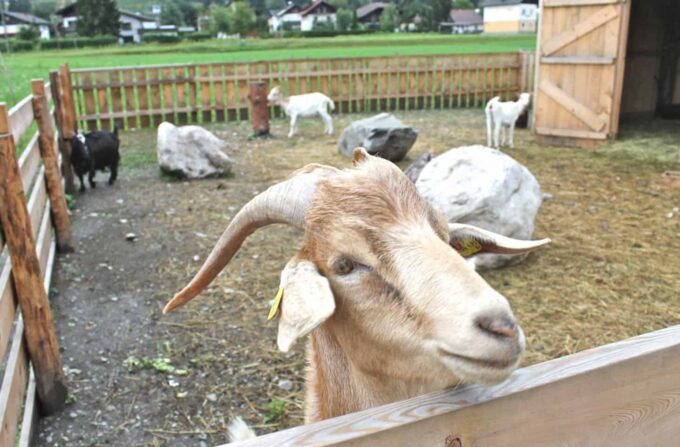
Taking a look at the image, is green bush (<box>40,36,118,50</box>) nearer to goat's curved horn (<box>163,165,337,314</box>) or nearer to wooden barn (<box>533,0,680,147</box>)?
wooden barn (<box>533,0,680,147</box>)

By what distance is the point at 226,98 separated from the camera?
15984 millimetres

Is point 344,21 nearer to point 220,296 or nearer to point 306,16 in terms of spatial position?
point 306,16

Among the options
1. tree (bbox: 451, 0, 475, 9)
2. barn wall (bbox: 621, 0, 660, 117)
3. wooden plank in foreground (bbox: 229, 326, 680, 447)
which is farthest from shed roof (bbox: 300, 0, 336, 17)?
wooden plank in foreground (bbox: 229, 326, 680, 447)

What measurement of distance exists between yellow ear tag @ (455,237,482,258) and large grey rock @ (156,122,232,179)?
771 cm

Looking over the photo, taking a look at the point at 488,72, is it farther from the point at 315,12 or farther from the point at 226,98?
the point at 315,12

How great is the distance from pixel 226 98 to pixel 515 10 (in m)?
88.6

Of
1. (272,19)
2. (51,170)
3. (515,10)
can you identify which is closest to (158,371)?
(51,170)

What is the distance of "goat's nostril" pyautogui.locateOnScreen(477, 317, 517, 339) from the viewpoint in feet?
4.84

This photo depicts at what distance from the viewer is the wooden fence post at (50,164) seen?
601 cm

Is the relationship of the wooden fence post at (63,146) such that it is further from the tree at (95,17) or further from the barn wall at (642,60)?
the tree at (95,17)

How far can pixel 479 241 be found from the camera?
2357mm

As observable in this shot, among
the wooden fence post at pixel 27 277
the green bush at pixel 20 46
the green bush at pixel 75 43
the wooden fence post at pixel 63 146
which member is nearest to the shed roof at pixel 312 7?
the green bush at pixel 75 43

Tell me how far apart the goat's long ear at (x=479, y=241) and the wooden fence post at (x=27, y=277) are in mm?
2696

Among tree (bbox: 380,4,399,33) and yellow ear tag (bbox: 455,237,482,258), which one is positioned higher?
tree (bbox: 380,4,399,33)
